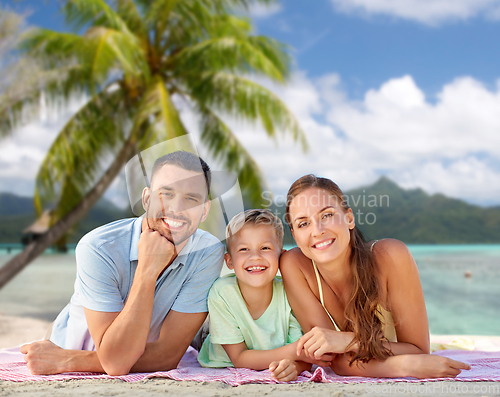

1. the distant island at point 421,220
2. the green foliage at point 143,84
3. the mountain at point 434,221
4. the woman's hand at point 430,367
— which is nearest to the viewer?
the woman's hand at point 430,367

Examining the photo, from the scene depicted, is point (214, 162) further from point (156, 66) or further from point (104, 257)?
point (104, 257)

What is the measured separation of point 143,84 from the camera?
1113cm

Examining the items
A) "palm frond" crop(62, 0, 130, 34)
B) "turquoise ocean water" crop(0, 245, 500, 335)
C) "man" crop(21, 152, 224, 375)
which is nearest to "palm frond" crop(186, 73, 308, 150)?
"palm frond" crop(62, 0, 130, 34)

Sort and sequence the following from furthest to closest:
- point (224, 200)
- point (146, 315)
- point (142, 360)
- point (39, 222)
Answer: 1. point (39, 222)
2. point (224, 200)
3. point (142, 360)
4. point (146, 315)

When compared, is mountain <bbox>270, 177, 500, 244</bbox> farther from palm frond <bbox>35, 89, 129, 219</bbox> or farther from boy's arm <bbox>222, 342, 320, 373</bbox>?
boy's arm <bbox>222, 342, 320, 373</bbox>

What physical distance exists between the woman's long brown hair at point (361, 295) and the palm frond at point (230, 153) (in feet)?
27.1

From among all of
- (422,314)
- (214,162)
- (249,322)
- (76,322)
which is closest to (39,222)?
(214,162)

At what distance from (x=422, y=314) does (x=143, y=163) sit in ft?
6.71

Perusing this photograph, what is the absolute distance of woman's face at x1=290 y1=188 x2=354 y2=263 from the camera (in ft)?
8.59

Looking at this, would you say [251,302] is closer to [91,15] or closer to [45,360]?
[45,360]

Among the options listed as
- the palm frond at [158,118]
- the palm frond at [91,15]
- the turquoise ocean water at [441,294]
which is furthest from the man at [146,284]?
the turquoise ocean water at [441,294]

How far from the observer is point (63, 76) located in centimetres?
1057

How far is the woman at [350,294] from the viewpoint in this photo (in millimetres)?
2439

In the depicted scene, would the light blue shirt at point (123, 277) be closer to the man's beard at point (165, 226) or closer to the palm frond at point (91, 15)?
the man's beard at point (165, 226)
